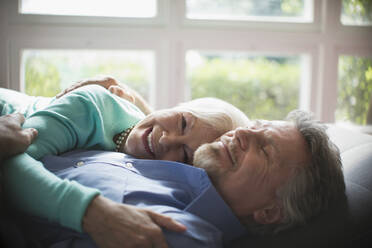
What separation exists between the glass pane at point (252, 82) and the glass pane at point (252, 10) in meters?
0.34

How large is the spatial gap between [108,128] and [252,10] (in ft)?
5.94

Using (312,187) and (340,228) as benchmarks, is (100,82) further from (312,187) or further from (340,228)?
(340,228)

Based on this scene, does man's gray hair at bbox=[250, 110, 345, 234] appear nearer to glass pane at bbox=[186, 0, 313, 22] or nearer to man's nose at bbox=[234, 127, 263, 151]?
man's nose at bbox=[234, 127, 263, 151]

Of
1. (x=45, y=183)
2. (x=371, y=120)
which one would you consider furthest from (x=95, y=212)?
(x=371, y=120)

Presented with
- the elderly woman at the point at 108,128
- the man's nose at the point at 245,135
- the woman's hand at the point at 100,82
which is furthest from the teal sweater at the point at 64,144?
the man's nose at the point at 245,135

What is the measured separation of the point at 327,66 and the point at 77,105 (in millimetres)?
2281

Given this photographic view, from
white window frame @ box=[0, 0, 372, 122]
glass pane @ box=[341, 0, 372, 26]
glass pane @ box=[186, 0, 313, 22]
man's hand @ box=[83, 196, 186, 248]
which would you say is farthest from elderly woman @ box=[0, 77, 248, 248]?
glass pane @ box=[341, 0, 372, 26]

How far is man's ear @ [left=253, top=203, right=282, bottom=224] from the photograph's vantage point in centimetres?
104

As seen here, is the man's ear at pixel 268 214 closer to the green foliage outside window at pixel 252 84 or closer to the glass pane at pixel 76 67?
the glass pane at pixel 76 67

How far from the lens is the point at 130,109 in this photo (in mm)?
1556

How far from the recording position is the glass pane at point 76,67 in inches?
93.4

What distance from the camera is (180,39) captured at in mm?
2463

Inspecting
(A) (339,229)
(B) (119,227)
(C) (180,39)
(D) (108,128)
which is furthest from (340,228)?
(C) (180,39)

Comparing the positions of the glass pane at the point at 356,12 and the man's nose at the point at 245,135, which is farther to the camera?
the glass pane at the point at 356,12
